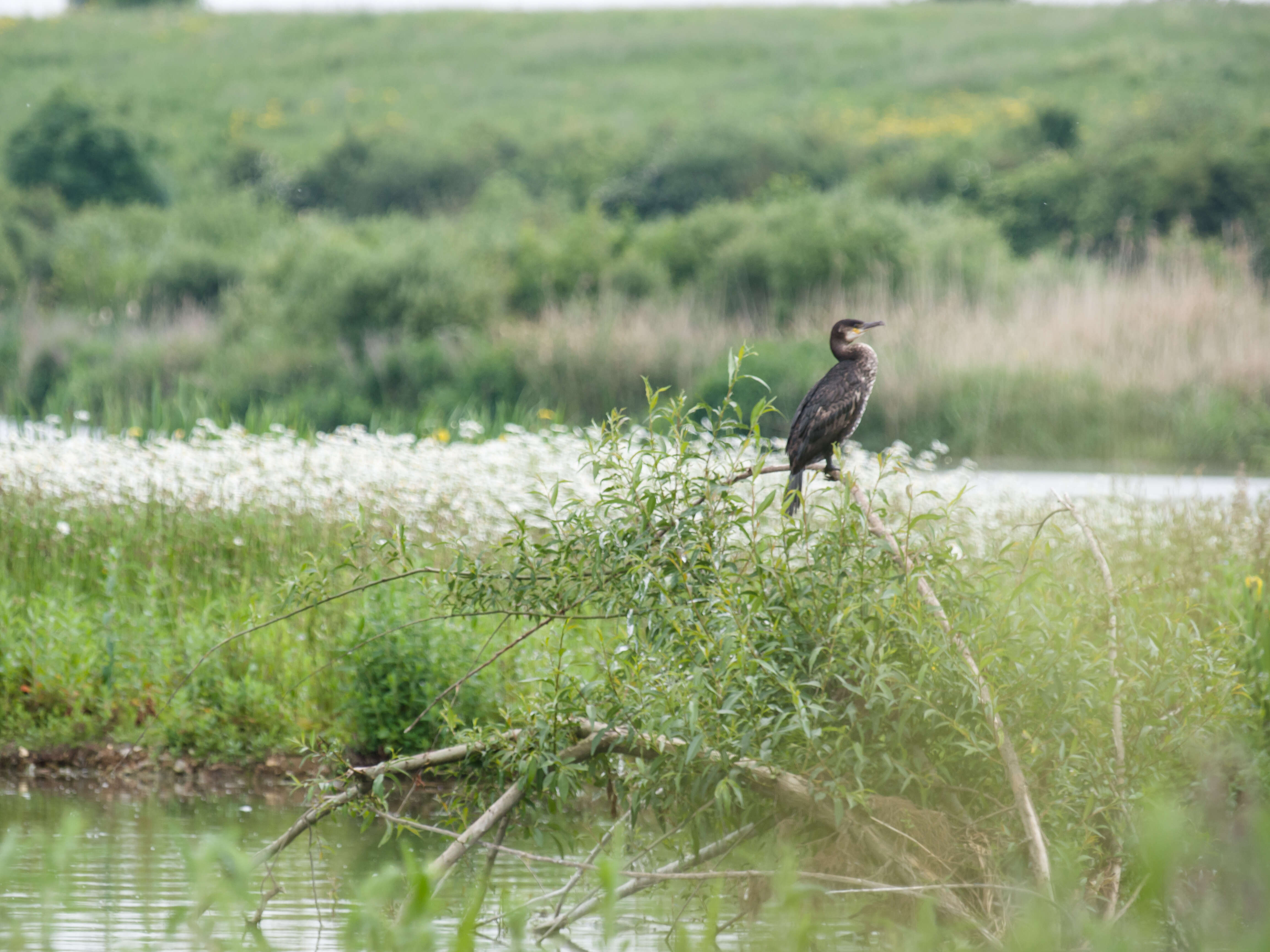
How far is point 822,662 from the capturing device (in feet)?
12.6

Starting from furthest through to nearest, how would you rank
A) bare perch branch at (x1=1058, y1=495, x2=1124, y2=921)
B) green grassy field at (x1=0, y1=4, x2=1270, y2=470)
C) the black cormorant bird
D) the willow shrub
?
green grassy field at (x1=0, y1=4, x2=1270, y2=470), the black cormorant bird, bare perch branch at (x1=1058, y1=495, x2=1124, y2=921), the willow shrub

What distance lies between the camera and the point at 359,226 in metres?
34.8

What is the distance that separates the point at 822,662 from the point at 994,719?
44 cm

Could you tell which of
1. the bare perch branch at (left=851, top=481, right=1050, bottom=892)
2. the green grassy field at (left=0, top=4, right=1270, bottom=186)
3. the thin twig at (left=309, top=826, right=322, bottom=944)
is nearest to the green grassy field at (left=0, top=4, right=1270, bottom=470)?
the green grassy field at (left=0, top=4, right=1270, bottom=186)

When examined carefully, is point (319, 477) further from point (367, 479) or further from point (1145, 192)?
point (1145, 192)

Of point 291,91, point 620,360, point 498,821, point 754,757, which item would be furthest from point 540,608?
point 291,91

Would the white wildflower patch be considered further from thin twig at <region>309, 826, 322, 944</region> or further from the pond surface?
thin twig at <region>309, 826, 322, 944</region>

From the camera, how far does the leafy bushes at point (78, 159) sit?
44.3 meters

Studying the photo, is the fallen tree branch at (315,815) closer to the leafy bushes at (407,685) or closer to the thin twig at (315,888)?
the thin twig at (315,888)

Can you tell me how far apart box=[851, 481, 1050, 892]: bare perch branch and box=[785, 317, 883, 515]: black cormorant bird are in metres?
0.46

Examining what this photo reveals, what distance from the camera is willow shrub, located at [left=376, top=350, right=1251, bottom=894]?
3738mm

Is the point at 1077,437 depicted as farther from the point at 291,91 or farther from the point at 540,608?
the point at 291,91

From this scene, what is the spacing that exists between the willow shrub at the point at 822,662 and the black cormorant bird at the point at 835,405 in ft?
1.27

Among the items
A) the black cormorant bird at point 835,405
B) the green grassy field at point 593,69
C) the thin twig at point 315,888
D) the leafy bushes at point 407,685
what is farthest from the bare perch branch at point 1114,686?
the green grassy field at point 593,69
